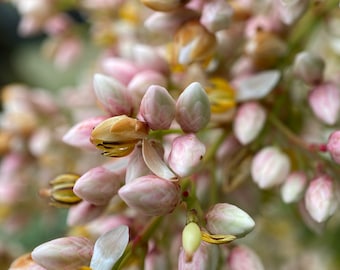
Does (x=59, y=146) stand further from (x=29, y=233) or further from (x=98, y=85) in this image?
(x=29, y=233)

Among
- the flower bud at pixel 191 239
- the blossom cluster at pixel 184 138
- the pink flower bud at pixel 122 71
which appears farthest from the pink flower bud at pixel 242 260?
the pink flower bud at pixel 122 71

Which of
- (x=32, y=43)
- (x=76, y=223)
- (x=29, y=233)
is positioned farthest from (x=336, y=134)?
(x=32, y=43)

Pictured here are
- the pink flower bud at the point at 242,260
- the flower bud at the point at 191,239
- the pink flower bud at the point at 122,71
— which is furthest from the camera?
the pink flower bud at the point at 122,71

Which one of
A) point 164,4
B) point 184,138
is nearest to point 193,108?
point 184,138

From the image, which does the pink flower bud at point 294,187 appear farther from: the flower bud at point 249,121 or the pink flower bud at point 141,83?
the pink flower bud at point 141,83

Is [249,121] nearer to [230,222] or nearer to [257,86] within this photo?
[257,86]

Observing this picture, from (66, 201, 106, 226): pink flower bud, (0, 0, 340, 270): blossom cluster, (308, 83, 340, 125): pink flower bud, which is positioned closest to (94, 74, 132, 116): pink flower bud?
(0, 0, 340, 270): blossom cluster
